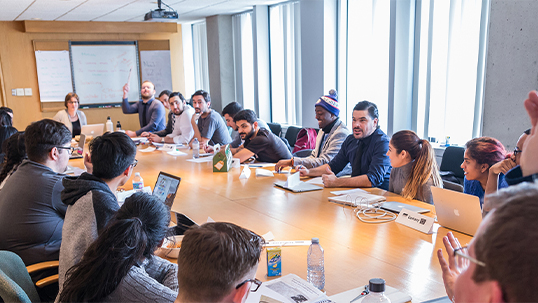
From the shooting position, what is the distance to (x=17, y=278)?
6.40ft

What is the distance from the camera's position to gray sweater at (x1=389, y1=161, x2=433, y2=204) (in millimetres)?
2873

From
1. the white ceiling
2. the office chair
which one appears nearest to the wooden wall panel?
the white ceiling

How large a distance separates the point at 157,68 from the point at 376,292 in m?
8.51

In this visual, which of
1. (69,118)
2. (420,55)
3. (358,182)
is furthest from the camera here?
(69,118)

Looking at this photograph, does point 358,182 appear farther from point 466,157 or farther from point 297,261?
point 297,261

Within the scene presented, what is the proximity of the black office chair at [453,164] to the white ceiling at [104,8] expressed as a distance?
12.8ft

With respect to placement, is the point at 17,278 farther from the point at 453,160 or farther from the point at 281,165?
the point at 453,160

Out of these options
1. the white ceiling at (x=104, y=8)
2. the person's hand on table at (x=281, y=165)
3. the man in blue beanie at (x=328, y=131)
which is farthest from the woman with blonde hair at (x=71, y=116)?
the man in blue beanie at (x=328, y=131)

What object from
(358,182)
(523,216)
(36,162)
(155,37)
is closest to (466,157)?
(358,182)

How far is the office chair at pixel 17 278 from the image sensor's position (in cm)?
161

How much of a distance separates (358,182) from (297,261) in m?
1.50

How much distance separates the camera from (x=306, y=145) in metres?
5.55

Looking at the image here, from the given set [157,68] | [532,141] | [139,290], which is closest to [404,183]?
[532,141]

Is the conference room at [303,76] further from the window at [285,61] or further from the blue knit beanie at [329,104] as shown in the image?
the blue knit beanie at [329,104]
